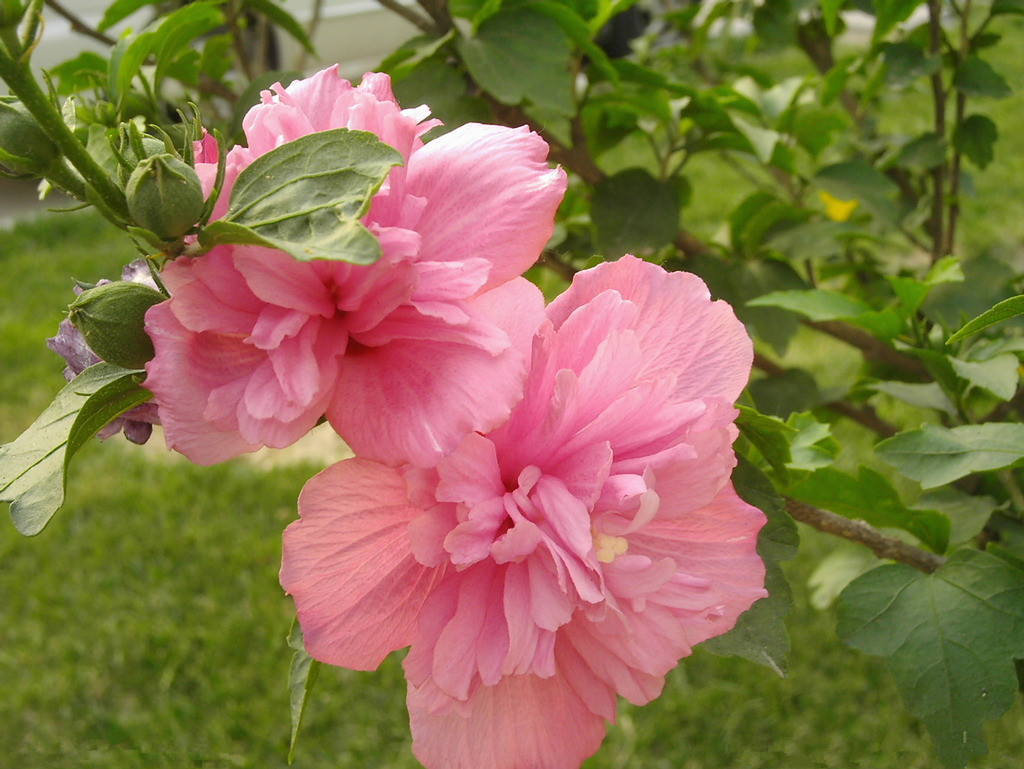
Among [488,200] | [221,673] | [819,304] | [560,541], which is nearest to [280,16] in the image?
[819,304]

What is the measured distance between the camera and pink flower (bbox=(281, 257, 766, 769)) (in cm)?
48

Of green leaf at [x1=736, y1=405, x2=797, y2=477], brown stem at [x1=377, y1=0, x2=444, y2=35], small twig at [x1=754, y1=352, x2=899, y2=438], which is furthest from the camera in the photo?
small twig at [x1=754, y1=352, x2=899, y2=438]

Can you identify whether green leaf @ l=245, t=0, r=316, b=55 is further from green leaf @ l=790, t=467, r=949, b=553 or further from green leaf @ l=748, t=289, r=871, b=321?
green leaf @ l=790, t=467, r=949, b=553

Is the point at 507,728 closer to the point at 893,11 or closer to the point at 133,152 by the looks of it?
the point at 133,152

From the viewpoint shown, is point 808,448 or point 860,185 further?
point 860,185

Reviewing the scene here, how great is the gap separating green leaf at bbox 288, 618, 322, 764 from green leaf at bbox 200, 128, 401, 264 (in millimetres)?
251

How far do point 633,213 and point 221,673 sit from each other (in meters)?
1.28

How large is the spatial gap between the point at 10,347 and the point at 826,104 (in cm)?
273

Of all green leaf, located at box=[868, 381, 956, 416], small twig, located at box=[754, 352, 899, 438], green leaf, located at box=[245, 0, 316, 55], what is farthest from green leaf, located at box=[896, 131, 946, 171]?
green leaf, located at box=[245, 0, 316, 55]

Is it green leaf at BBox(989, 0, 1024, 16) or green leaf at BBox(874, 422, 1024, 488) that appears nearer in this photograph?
green leaf at BBox(874, 422, 1024, 488)

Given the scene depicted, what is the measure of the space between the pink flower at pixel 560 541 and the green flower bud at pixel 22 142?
0.20 meters

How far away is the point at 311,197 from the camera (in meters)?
0.44

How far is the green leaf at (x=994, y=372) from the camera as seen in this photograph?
85 centimetres

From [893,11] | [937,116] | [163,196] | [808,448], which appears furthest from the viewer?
[937,116]
